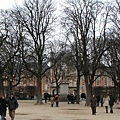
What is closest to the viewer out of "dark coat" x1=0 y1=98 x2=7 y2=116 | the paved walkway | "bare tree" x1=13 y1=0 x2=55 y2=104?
"dark coat" x1=0 y1=98 x2=7 y2=116

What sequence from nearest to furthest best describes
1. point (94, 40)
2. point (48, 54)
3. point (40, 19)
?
1. point (94, 40)
2. point (40, 19)
3. point (48, 54)

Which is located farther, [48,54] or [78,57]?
[48,54]

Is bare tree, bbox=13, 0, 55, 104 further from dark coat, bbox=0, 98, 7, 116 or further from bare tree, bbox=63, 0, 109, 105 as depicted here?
dark coat, bbox=0, 98, 7, 116

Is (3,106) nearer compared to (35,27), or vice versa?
(3,106)

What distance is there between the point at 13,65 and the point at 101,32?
17.5 m

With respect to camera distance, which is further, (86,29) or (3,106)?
(86,29)

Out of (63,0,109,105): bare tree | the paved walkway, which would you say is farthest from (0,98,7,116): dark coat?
(63,0,109,105): bare tree

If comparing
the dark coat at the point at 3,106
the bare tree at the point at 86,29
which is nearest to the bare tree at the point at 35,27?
the bare tree at the point at 86,29

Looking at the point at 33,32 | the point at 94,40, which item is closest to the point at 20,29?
the point at 33,32

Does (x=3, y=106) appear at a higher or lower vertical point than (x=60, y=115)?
higher

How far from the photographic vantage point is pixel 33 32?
4809 centimetres

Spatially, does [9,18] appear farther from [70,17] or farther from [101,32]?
[101,32]

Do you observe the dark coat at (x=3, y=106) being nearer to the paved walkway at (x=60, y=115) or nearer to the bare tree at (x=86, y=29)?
the paved walkway at (x=60, y=115)

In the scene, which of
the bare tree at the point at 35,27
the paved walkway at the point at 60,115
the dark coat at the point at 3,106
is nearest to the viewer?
the dark coat at the point at 3,106
